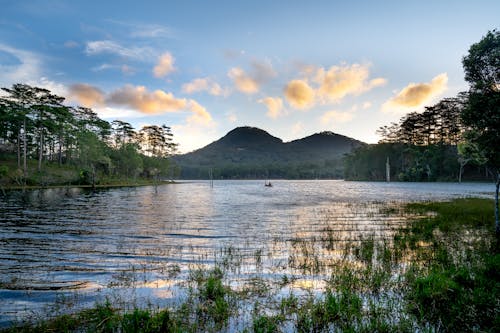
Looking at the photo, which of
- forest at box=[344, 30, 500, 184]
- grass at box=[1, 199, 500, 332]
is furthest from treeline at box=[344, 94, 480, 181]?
grass at box=[1, 199, 500, 332]

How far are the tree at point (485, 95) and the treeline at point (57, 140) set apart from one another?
85.4 meters

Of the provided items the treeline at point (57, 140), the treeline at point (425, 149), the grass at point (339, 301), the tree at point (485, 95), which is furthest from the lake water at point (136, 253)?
the treeline at point (425, 149)

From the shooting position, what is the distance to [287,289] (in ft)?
33.5

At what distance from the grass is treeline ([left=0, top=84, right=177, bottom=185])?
A: 78.8 metres

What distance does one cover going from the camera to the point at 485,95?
1498 cm

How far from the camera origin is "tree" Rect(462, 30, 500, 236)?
48.2ft

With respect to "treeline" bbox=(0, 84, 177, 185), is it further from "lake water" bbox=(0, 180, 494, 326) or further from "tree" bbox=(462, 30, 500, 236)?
"tree" bbox=(462, 30, 500, 236)

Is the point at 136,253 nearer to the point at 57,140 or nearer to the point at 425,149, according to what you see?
the point at 57,140

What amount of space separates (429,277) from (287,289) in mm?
4744

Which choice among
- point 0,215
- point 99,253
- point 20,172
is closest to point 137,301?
point 99,253

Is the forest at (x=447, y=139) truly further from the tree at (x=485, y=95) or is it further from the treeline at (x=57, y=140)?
the treeline at (x=57, y=140)

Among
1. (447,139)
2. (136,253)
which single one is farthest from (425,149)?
(136,253)

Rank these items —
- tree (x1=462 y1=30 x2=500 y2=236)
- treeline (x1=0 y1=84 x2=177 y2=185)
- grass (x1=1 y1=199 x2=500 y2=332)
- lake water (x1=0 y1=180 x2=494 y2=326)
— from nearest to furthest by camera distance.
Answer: grass (x1=1 y1=199 x2=500 y2=332) → lake water (x1=0 y1=180 x2=494 y2=326) → tree (x1=462 y1=30 x2=500 y2=236) → treeline (x1=0 y1=84 x2=177 y2=185)

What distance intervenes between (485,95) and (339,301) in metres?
14.1
